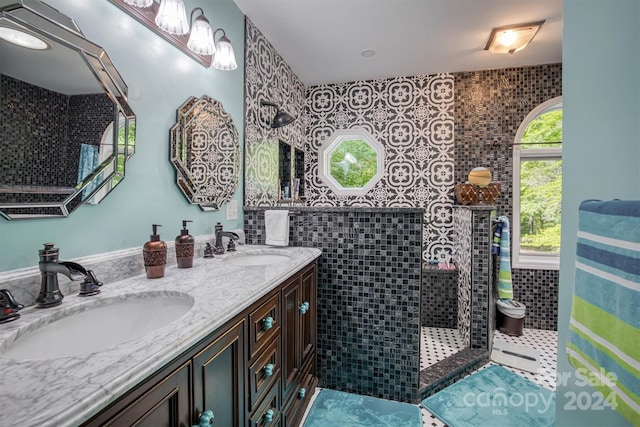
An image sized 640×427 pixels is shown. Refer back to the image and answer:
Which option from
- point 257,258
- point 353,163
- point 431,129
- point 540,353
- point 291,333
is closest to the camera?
point 291,333

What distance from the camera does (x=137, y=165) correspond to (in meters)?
1.34

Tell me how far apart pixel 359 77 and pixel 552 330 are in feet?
11.1

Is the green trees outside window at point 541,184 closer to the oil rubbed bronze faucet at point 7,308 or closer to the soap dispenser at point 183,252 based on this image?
the soap dispenser at point 183,252

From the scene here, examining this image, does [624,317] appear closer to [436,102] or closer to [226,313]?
[226,313]

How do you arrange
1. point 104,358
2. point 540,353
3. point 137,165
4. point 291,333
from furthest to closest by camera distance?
point 540,353 < point 291,333 < point 137,165 < point 104,358

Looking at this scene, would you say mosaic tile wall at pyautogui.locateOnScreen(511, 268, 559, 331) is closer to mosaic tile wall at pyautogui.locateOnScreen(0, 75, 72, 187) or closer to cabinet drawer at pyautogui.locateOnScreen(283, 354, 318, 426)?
cabinet drawer at pyautogui.locateOnScreen(283, 354, 318, 426)

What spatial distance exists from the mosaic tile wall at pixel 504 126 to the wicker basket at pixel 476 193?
0.80 feet

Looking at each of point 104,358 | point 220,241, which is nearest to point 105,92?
point 220,241

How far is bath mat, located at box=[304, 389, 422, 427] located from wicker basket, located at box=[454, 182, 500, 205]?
2.05 meters

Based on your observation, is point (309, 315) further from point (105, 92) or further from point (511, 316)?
point (511, 316)

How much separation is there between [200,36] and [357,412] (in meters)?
2.29

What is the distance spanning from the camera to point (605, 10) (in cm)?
91

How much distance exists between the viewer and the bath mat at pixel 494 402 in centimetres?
173

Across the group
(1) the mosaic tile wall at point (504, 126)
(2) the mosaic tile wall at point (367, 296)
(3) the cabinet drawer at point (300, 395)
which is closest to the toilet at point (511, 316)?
(1) the mosaic tile wall at point (504, 126)
